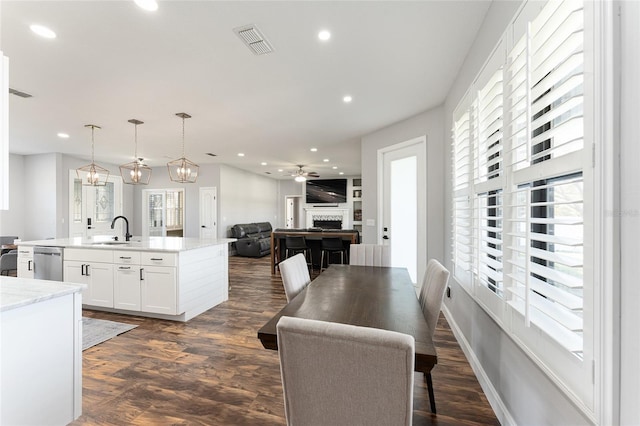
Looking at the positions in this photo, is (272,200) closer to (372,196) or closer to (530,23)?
(372,196)

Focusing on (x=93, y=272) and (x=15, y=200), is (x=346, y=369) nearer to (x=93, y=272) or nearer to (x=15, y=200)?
(x=93, y=272)

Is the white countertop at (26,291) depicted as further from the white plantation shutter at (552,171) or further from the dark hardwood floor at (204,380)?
the white plantation shutter at (552,171)

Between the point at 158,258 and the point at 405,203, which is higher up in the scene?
the point at 405,203

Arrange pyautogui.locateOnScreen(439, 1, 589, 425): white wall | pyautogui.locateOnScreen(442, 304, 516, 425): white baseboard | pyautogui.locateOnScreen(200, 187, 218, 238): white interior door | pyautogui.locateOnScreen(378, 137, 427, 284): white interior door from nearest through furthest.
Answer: pyautogui.locateOnScreen(439, 1, 589, 425): white wall
pyautogui.locateOnScreen(442, 304, 516, 425): white baseboard
pyautogui.locateOnScreen(378, 137, 427, 284): white interior door
pyautogui.locateOnScreen(200, 187, 218, 238): white interior door

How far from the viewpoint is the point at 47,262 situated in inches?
150

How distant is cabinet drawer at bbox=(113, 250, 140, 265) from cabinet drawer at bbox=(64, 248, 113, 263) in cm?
8

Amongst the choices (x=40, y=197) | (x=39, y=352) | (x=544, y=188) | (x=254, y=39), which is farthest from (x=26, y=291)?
(x=40, y=197)

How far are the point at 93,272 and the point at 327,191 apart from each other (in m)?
8.34

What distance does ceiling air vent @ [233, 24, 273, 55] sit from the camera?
7.22 ft

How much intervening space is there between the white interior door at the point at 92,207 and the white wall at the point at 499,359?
8.16 meters

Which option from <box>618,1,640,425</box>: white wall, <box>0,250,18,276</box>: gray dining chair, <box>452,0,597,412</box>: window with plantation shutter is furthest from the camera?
<box>0,250,18,276</box>: gray dining chair

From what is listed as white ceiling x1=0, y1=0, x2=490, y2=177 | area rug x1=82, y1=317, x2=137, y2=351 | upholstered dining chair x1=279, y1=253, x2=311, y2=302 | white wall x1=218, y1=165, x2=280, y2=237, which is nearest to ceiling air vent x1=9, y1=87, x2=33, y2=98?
white ceiling x1=0, y1=0, x2=490, y2=177

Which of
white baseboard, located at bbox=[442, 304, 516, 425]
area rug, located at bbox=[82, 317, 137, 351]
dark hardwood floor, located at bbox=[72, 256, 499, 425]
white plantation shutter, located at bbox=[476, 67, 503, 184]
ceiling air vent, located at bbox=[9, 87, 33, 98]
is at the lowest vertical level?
dark hardwood floor, located at bbox=[72, 256, 499, 425]

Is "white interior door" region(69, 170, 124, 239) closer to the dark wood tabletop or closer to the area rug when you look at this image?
the area rug
